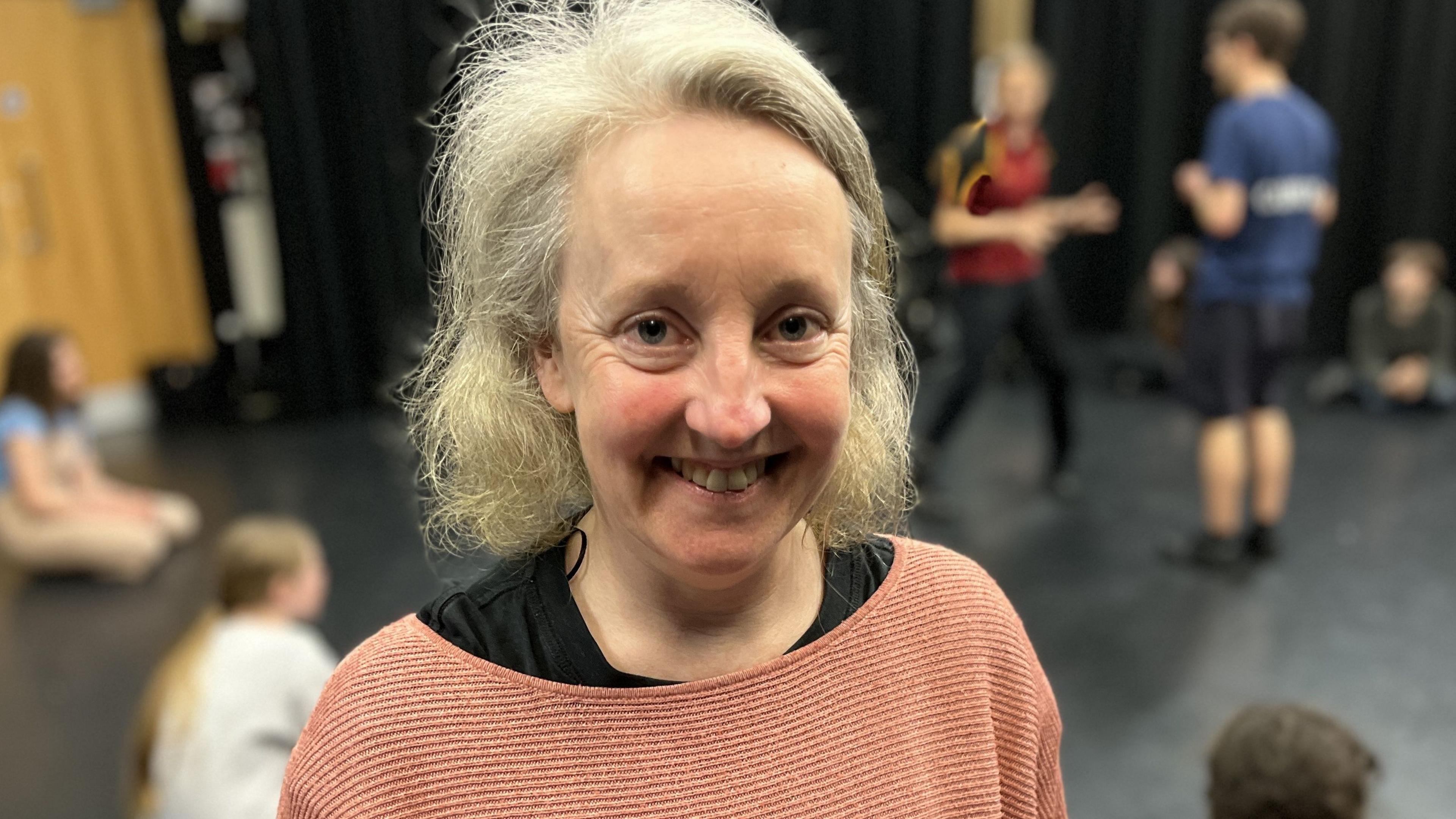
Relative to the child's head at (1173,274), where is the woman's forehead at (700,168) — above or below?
above

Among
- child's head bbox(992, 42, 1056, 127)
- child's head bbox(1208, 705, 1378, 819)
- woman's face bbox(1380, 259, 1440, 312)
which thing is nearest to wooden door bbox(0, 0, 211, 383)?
child's head bbox(992, 42, 1056, 127)

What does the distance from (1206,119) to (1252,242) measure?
3667mm

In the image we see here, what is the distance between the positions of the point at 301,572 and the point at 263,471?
10.3 ft

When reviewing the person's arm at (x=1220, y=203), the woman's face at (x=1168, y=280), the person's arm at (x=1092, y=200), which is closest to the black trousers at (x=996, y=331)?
the person's arm at (x=1220, y=203)

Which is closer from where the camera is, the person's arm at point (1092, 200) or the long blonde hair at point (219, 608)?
the long blonde hair at point (219, 608)

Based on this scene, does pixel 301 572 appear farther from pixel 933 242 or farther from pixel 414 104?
pixel 933 242

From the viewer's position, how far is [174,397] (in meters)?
5.95

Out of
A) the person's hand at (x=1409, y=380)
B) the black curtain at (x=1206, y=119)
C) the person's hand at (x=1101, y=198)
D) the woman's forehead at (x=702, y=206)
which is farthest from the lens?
the person's hand at (x=1101, y=198)

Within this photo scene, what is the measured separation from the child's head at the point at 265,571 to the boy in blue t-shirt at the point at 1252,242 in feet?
8.19

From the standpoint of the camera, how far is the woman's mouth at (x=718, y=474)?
2.57ft

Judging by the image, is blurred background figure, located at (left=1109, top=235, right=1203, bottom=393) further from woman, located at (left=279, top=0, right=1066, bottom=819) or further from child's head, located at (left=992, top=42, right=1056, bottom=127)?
woman, located at (left=279, top=0, right=1066, bottom=819)

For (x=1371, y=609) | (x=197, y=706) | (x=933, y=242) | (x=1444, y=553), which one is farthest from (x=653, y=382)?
(x=933, y=242)

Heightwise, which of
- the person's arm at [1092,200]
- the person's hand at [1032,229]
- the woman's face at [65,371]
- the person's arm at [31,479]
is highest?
the person's hand at [1032,229]

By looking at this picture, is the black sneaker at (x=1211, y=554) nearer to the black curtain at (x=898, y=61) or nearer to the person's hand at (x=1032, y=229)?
the person's hand at (x=1032, y=229)
